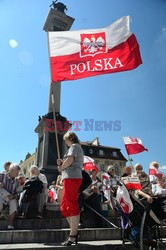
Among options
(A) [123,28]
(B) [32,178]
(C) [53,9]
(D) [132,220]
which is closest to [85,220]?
(B) [32,178]

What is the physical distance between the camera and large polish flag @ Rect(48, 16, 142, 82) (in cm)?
562

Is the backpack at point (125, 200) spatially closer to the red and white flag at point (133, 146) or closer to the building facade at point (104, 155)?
the red and white flag at point (133, 146)

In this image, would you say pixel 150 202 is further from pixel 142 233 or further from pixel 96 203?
pixel 96 203

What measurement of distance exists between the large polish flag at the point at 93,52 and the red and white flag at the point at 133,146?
6004mm

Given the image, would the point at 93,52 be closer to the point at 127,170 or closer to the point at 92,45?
the point at 92,45

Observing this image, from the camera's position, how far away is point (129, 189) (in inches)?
151

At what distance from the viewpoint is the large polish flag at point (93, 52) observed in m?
5.62

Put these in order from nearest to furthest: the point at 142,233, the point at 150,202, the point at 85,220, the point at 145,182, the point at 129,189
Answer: the point at 142,233
the point at 150,202
the point at 129,189
the point at 145,182
the point at 85,220

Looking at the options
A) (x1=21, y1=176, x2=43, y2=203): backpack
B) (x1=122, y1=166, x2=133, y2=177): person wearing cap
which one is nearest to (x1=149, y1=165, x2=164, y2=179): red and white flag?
(x1=122, y1=166, x2=133, y2=177): person wearing cap

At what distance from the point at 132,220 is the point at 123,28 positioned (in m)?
4.78

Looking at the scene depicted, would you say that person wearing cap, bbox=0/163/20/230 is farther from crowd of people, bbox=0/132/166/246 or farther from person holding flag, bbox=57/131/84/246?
person holding flag, bbox=57/131/84/246

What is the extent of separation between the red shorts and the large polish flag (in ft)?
8.34

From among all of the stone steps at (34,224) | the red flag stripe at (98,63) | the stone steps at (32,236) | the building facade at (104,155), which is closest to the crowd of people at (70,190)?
the stone steps at (34,224)

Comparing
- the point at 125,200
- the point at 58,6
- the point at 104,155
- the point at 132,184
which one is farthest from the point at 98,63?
the point at 104,155
